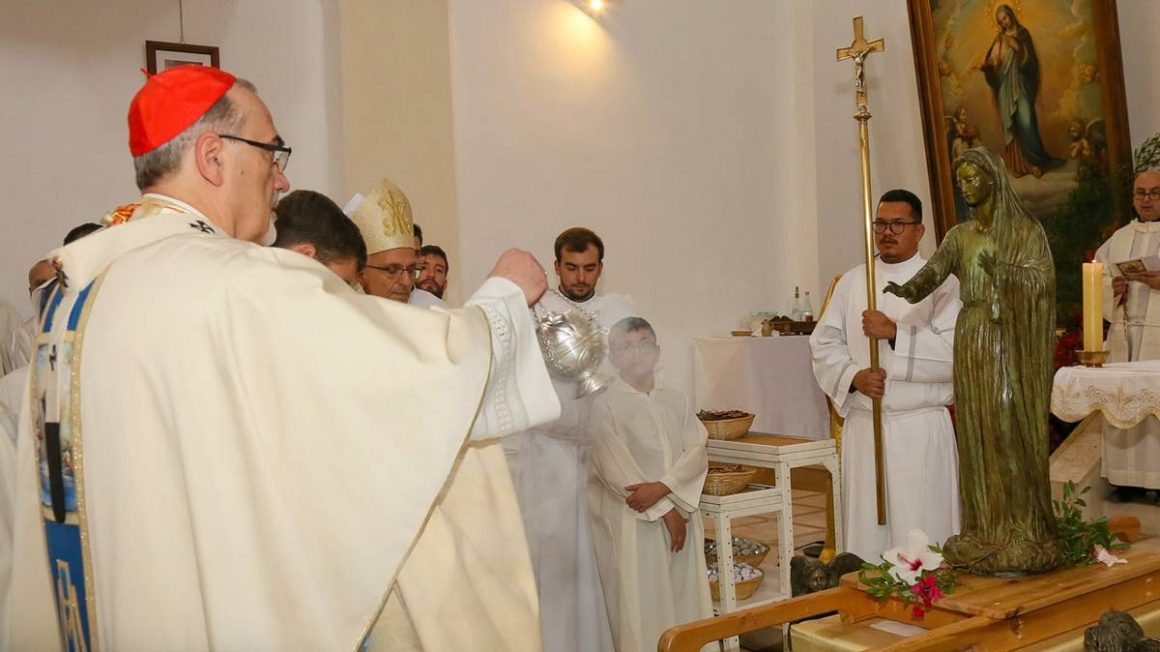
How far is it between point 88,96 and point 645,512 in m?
4.53

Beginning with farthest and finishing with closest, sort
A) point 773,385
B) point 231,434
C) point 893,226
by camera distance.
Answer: point 773,385 < point 893,226 < point 231,434

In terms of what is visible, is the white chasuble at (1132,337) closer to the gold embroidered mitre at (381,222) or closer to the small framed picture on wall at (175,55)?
the gold embroidered mitre at (381,222)

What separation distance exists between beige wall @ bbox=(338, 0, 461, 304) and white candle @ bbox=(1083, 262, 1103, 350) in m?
4.48

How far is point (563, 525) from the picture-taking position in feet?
15.3

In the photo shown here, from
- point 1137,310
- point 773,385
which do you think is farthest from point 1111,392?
point 773,385

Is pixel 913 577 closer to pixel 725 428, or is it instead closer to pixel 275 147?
pixel 275 147

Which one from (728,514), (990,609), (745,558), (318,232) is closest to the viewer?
(318,232)

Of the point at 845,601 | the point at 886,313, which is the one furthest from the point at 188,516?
the point at 886,313

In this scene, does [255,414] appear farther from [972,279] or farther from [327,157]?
[327,157]

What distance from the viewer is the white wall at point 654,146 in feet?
27.1

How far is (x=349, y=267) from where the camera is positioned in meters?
2.74

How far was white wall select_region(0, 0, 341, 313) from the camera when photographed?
254 inches

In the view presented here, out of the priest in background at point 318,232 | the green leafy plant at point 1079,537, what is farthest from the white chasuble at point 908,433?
the priest in background at point 318,232

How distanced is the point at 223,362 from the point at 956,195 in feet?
24.2
